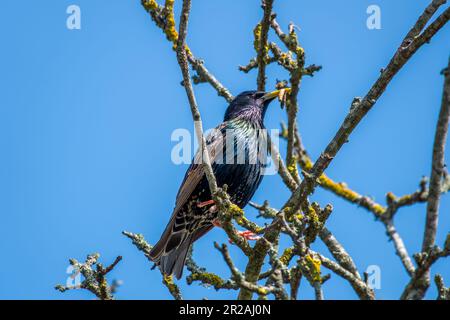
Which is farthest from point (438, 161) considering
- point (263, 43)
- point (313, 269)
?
point (263, 43)

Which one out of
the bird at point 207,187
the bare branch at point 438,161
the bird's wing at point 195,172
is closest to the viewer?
the bare branch at point 438,161

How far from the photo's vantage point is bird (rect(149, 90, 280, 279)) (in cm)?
656

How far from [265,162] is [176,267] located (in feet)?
4.21

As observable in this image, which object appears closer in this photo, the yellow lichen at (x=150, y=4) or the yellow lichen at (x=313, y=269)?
the yellow lichen at (x=313, y=269)

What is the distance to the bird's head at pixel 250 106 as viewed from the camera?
7.71m

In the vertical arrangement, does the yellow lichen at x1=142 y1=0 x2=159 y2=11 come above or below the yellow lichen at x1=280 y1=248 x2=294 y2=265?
above

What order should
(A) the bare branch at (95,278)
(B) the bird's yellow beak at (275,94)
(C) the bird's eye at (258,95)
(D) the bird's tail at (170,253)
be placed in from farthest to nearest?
(C) the bird's eye at (258,95), (B) the bird's yellow beak at (275,94), (D) the bird's tail at (170,253), (A) the bare branch at (95,278)

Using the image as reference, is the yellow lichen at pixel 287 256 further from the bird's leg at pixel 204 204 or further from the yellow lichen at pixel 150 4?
the yellow lichen at pixel 150 4

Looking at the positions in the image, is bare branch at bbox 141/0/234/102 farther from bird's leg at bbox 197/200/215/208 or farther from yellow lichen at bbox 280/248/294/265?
yellow lichen at bbox 280/248/294/265

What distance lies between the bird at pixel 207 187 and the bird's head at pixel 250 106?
0.96 feet

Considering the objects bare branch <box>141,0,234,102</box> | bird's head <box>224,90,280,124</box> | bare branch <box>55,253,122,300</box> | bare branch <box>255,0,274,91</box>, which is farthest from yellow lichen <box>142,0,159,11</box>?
bare branch <box>55,253,122,300</box>

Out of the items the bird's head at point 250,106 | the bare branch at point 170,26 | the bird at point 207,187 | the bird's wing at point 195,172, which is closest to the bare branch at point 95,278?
the bird at point 207,187
